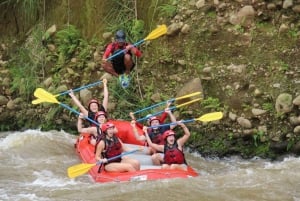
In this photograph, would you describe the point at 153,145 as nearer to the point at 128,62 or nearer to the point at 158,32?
the point at 128,62

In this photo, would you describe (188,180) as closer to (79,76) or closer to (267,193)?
(267,193)

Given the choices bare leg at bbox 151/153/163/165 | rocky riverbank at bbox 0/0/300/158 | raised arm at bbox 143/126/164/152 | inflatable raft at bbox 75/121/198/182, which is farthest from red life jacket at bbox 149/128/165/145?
rocky riverbank at bbox 0/0/300/158

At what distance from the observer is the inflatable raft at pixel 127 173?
232 inches

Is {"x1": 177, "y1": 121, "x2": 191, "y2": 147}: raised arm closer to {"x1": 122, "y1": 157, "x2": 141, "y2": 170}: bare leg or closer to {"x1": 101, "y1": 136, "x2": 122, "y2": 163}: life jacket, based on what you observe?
{"x1": 122, "y1": 157, "x2": 141, "y2": 170}: bare leg

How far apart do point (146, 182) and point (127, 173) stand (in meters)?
0.34

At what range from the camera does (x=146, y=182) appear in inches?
227

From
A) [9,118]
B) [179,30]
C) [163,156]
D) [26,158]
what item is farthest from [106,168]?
[9,118]

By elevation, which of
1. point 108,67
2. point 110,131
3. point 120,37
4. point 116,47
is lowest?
point 110,131

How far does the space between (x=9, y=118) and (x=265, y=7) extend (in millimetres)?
4425

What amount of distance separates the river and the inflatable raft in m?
0.11

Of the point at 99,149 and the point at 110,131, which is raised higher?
the point at 110,131

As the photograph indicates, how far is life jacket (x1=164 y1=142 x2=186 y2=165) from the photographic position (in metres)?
6.43

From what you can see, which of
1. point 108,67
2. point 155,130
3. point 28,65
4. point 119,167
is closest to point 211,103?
point 155,130

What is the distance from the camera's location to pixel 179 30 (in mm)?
8156
